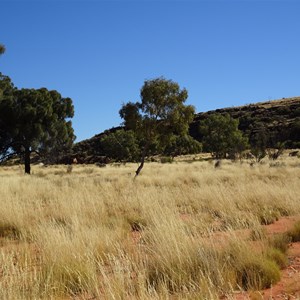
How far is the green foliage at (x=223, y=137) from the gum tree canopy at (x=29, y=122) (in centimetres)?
3070

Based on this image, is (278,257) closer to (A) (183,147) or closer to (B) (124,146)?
(B) (124,146)

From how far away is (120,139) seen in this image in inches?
2992

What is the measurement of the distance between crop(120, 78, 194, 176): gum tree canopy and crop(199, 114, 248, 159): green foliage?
1243 inches

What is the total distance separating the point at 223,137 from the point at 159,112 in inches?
1381

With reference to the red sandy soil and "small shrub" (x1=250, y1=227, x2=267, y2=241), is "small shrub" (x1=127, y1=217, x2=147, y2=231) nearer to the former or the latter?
"small shrub" (x1=250, y1=227, x2=267, y2=241)

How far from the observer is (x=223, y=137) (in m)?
60.9

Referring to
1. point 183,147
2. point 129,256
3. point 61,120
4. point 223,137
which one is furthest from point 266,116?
point 129,256

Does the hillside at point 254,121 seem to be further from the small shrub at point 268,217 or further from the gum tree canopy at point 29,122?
the small shrub at point 268,217

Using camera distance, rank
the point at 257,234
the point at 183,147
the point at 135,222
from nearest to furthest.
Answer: the point at 257,234 → the point at 135,222 → the point at 183,147

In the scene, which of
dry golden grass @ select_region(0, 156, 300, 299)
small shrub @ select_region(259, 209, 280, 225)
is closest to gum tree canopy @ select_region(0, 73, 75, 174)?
dry golden grass @ select_region(0, 156, 300, 299)

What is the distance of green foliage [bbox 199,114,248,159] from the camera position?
2302 inches

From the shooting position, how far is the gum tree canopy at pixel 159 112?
89.6 ft

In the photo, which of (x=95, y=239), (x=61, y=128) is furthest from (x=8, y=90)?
(x=95, y=239)

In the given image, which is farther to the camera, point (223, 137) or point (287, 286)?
point (223, 137)
